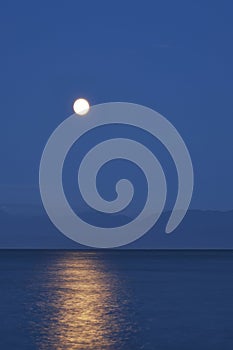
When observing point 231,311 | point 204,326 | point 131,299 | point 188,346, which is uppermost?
point 131,299

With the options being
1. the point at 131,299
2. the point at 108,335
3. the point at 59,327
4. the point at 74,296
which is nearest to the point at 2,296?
the point at 74,296

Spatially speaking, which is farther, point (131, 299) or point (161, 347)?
point (131, 299)

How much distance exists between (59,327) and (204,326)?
1203 cm

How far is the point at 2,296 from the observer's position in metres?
79.2

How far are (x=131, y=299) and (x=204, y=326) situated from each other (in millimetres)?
25644

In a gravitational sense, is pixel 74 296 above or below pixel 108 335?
above

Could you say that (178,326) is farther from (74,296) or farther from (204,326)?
(74,296)

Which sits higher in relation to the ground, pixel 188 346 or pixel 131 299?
pixel 131 299

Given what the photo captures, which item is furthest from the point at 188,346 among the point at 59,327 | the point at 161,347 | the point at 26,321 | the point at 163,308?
the point at 163,308

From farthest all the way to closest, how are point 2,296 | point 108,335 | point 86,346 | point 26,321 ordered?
point 2,296
point 26,321
point 108,335
point 86,346

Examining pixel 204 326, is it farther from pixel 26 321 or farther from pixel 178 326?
pixel 26 321

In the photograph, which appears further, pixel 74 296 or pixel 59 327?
pixel 74 296

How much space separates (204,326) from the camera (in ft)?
160

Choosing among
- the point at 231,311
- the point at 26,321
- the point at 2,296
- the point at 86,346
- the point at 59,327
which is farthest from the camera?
the point at 2,296
